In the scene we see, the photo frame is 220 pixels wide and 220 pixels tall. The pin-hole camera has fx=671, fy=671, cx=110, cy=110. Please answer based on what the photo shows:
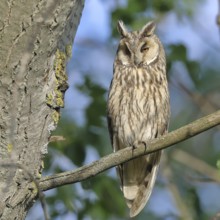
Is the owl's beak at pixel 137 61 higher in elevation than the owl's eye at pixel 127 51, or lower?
lower

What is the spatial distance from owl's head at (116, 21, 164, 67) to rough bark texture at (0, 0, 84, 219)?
5.06 ft

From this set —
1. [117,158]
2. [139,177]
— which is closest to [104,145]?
[139,177]

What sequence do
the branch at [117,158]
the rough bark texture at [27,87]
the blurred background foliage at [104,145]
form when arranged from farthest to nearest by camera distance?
the blurred background foliage at [104,145] → the branch at [117,158] → the rough bark texture at [27,87]

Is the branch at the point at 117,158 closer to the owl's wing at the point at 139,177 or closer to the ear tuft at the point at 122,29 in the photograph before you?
the owl's wing at the point at 139,177

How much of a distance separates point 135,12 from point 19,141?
79.8 inches

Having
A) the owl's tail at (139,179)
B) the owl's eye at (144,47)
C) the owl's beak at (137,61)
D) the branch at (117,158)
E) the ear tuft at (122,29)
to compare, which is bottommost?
the branch at (117,158)

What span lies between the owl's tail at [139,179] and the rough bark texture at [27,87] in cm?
141

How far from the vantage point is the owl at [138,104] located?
3580 mm

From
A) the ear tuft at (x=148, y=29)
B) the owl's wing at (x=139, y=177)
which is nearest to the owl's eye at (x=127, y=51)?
the ear tuft at (x=148, y=29)

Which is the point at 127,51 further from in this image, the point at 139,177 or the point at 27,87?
the point at 27,87

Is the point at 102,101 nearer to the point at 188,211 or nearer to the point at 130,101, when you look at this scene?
the point at 130,101

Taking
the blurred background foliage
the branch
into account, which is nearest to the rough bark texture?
the branch

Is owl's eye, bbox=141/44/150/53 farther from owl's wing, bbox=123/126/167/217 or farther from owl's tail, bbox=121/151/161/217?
owl's tail, bbox=121/151/161/217

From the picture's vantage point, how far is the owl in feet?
11.7
